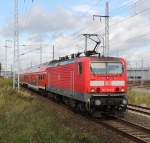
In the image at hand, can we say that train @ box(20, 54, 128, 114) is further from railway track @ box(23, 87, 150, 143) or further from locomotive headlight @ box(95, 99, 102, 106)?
railway track @ box(23, 87, 150, 143)

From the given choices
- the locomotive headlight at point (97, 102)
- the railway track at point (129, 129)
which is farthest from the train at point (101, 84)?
the railway track at point (129, 129)

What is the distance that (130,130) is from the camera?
53.9 feet

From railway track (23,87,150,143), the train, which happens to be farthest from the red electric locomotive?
railway track (23,87,150,143)

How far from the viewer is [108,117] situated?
21.2m

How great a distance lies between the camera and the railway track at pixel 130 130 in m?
14.4

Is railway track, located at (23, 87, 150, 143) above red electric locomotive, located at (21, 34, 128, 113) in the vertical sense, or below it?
below

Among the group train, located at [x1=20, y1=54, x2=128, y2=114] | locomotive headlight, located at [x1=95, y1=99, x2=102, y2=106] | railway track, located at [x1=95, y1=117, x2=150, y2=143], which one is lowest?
railway track, located at [x1=95, y1=117, x2=150, y2=143]

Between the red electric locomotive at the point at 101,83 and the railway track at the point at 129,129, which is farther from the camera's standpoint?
the red electric locomotive at the point at 101,83

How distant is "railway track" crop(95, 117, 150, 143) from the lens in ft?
47.1

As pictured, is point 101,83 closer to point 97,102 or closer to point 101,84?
point 101,84

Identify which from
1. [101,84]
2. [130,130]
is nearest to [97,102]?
[101,84]

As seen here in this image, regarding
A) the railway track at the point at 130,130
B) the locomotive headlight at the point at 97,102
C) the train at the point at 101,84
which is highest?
the train at the point at 101,84

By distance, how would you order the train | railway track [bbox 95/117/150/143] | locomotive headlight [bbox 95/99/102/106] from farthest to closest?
1. the train
2. locomotive headlight [bbox 95/99/102/106]
3. railway track [bbox 95/117/150/143]

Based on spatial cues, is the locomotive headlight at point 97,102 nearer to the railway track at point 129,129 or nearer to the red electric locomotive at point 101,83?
the red electric locomotive at point 101,83
